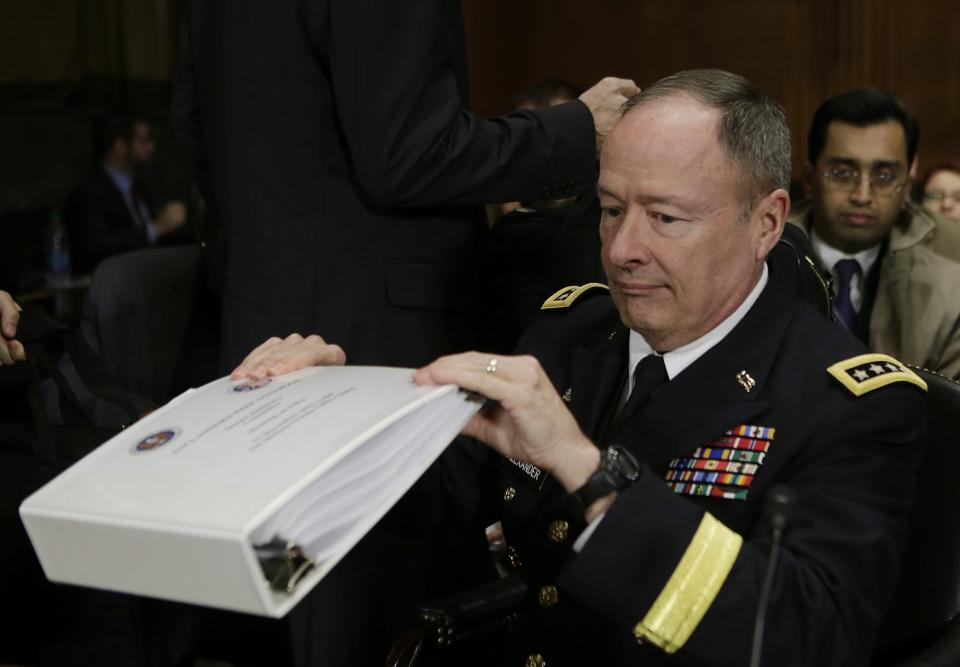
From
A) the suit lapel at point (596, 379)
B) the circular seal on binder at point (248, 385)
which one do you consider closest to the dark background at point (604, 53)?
the suit lapel at point (596, 379)

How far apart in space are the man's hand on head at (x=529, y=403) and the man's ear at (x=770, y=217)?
39 centimetres

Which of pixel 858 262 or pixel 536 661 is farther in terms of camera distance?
pixel 858 262

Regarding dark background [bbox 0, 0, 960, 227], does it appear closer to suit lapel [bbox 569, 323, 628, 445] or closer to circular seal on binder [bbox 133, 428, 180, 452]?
suit lapel [bbox 569, 323, 628, 445]

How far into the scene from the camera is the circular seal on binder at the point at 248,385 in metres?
1.29

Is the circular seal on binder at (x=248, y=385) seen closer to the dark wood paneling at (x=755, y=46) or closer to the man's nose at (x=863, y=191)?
the man's nose at (x=863, y=191)

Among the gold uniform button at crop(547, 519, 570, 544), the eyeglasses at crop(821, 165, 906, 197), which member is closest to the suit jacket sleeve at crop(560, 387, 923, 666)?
the gold uniform button at crop(547, 519, 570, 544)

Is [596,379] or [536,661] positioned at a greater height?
[596,379]

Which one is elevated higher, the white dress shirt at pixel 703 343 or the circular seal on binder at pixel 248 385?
the circular seal on binder at pixel 248 385

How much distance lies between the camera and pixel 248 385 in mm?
1310

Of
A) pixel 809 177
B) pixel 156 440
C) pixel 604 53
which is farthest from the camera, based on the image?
pixel 604 53

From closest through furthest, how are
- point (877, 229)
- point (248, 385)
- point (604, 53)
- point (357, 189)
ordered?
Answer: point (248, 385)
point (357, 189)
point (877, 229)
point (604, 53)

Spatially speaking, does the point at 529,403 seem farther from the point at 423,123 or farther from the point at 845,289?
the point at 845,289

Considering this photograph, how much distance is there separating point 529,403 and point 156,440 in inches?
14.0

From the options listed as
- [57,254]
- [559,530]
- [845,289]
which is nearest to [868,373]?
[559,530]
